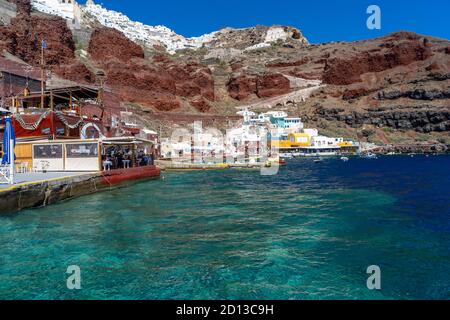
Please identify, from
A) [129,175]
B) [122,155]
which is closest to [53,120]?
[122,155]

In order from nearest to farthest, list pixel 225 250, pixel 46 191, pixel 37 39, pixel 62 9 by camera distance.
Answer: pixel 225 250 < pixel 46 191 < pixel 37 39 < pixel 62 9

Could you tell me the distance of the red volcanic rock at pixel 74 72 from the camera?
2694 inches

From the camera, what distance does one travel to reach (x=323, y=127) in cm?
10231

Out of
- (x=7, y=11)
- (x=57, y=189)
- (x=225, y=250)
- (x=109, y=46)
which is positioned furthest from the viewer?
(x=109, y=46)

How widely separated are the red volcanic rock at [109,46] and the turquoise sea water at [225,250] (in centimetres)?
7989

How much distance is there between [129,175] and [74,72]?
54617mm

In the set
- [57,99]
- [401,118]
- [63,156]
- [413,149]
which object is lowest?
[63,156]

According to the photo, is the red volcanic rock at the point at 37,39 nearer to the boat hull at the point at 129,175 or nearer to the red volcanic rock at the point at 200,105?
the red volcanic rock at the point at 200,105

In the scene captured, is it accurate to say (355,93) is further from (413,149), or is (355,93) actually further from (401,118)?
(413,149)

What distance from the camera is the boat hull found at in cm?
2137

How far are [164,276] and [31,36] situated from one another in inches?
2952

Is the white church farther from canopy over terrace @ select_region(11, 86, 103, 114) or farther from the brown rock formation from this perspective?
canopy over terrace @ select_region(11, 86, 103, 114)

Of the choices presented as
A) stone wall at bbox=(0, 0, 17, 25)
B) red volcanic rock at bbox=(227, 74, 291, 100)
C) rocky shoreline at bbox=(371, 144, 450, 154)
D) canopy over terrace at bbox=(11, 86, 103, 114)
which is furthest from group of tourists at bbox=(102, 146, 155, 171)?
red volcanic rock at bbox=(227, 74, 291, 100)

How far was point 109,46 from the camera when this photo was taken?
88125 mm
